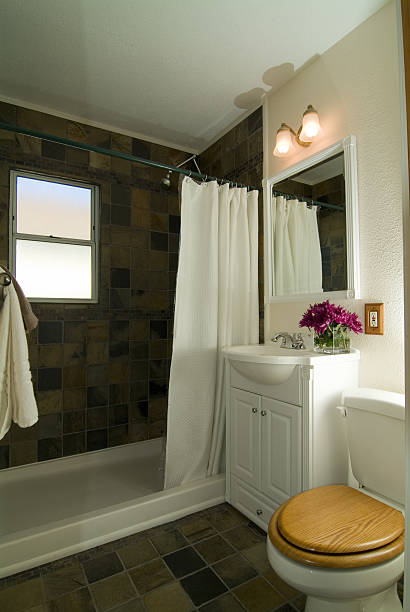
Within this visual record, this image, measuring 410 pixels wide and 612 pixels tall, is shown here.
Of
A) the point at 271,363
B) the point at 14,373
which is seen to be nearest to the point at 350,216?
the point at 271,363

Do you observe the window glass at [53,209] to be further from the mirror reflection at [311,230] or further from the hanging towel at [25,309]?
the mirror reflection at [311,230]

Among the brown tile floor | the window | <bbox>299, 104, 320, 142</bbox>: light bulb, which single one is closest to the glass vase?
the brown tile floor

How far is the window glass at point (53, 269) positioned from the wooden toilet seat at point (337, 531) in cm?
210

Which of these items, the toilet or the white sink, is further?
the white sink

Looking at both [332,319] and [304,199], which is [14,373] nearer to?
[332,319]

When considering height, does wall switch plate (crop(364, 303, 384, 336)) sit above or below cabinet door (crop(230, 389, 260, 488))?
above

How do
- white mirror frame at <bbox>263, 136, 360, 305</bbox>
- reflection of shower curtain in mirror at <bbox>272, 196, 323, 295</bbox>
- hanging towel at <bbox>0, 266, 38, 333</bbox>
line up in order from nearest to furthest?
hanging towel at <bbox>0, 266, 38, 333</bbox> → white mirror frame at <bbox>263, 136, 360, 305</bbox> → reflection of shower curtain in mirror at <bbox>272, 196, 323, 295</bbox>

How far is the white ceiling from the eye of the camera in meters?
1.70

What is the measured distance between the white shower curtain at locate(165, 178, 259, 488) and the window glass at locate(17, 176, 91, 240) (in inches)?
40.9

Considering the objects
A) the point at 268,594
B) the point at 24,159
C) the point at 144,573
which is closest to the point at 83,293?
the point at 24,159

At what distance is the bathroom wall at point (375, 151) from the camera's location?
1.58 meters

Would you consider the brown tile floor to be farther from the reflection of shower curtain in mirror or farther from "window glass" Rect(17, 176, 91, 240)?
"window glass" Rect(17, 176, 91, 240)

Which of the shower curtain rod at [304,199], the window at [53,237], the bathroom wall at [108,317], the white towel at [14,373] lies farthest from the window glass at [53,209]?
the shower curtain rod at [304,199]

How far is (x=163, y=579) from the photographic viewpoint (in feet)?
4.84
